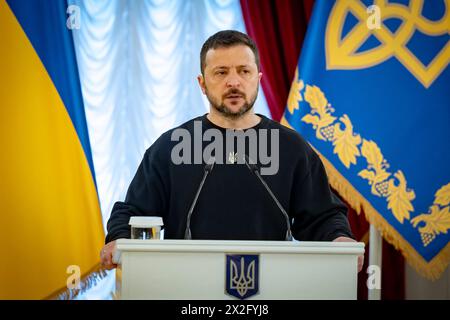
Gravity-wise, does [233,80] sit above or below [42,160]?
above

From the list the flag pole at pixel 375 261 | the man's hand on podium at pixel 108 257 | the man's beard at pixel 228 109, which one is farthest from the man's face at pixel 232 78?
the flag pole at pixel 375 261

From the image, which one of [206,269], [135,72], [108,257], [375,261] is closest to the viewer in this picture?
[206,269]

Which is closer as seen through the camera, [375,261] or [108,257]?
[108,257]

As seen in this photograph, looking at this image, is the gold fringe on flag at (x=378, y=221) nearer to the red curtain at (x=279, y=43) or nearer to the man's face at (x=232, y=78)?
the red curtain at (x=279, y=43)

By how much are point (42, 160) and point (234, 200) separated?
157cm

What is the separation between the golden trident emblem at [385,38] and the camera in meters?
3.58

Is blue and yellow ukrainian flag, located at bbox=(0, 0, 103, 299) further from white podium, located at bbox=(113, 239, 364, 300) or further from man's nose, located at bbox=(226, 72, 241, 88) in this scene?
white podium, located at bbox=(113, 239, 364, 300)

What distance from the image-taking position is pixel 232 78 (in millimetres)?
2426

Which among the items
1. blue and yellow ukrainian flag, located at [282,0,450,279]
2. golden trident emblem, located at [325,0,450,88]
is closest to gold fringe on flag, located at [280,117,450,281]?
blue and yellow ukrainian flag, located at [282,0,450,279]

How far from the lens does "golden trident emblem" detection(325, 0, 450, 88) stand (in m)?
3.58

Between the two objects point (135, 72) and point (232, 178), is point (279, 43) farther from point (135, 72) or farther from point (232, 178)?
point (232, 178)

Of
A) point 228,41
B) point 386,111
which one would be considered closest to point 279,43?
point 386,111

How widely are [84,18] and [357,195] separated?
2000 millimetres
